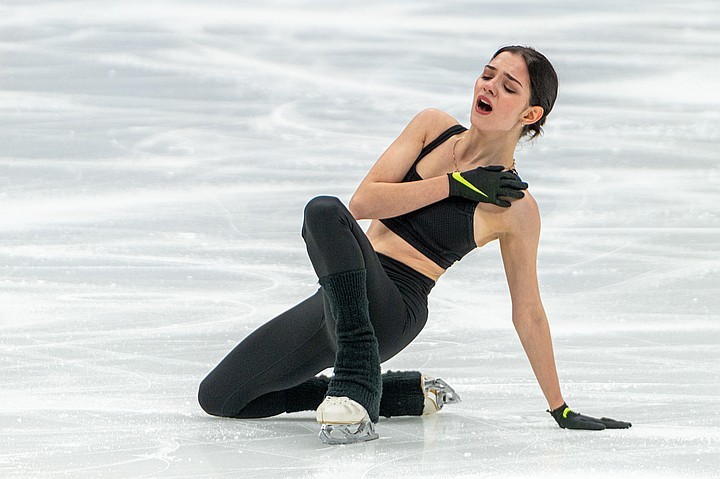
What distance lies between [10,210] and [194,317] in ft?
6.76

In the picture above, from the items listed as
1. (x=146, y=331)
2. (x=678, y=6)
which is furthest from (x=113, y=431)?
(x=678, y=6)

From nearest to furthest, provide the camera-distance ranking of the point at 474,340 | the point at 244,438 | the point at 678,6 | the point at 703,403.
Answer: the point at 244,438 → the point at 703,403 → the point at 474,340 → the point at 678,6

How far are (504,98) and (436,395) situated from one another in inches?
33.8

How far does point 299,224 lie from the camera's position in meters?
6.06

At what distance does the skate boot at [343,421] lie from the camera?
107 inches

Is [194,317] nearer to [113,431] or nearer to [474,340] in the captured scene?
[474,340]

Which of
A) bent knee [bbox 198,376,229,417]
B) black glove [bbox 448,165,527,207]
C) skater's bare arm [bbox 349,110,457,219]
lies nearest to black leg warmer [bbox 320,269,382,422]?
skater's bare arm [bbox 349,110,457,219]

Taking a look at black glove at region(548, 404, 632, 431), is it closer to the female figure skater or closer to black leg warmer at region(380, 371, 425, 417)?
the female figure skater

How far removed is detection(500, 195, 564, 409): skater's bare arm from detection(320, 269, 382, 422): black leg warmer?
0.45m

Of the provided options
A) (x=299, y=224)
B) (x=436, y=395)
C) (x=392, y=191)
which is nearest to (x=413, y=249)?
(x=392, y=191)

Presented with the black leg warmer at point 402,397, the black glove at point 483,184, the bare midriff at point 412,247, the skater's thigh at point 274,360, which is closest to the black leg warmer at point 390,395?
the black leg warmer at point 402,397

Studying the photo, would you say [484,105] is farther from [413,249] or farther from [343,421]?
[343,421]

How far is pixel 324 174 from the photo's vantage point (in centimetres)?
672

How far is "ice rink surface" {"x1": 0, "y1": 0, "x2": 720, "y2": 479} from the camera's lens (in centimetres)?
293
